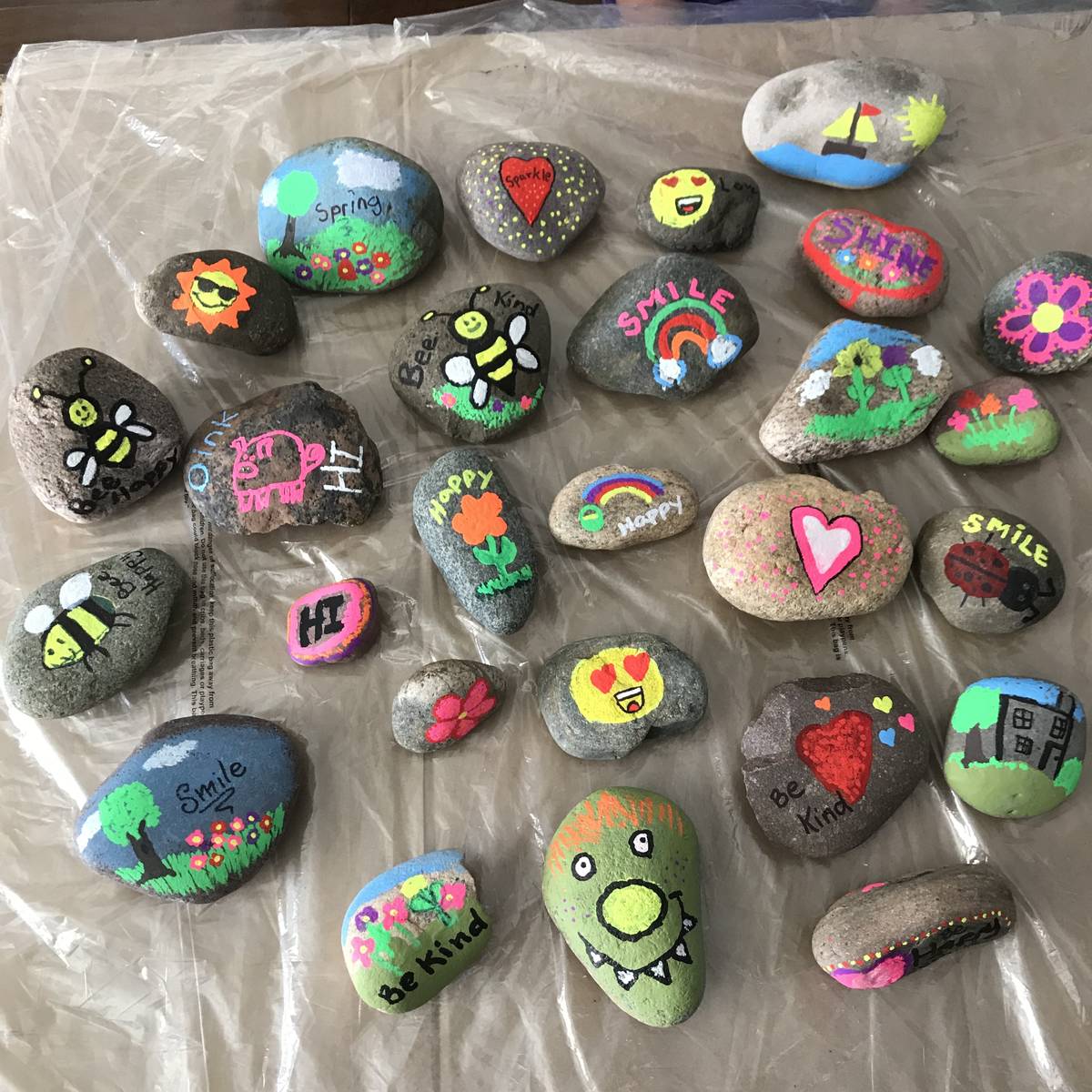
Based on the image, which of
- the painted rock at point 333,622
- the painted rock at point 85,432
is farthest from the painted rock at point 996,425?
the painted rock at point 85,432

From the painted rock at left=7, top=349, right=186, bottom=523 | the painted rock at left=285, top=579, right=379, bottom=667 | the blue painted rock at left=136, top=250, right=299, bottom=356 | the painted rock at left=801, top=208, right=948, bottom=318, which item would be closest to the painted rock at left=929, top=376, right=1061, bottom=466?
the painted rock at left=801, top=208, right=948, bottom=318

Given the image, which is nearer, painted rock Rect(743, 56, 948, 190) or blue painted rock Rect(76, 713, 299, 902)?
blue painted rock Rect(76, 713, 299, 902)

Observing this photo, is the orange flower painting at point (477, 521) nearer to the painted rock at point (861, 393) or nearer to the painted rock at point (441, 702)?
the painted rock at point (441, 702)

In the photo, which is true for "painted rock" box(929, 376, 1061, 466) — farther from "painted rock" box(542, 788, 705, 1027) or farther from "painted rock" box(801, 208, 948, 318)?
"painted rock" box(542, 788, 705, 1027)

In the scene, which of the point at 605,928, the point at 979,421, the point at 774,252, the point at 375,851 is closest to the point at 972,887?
the point at 605,928

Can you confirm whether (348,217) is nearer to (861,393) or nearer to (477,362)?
(477,362)

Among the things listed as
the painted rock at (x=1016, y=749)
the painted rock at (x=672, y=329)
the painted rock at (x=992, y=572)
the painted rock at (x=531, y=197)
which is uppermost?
the painted rock at (x=531, y=197)
